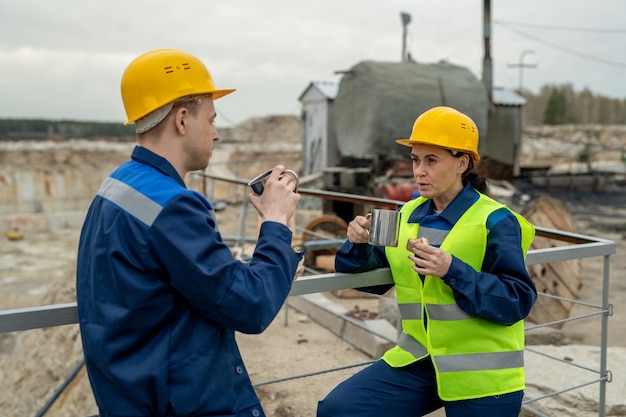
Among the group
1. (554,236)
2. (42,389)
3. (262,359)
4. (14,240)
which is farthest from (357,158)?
(14,240)

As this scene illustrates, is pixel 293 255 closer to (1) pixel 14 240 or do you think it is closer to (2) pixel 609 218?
(2) pixel 609 218

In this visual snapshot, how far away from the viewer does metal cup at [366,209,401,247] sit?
220 cm

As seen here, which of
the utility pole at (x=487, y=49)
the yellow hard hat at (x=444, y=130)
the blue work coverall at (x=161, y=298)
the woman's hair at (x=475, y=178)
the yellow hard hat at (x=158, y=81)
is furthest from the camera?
the utility pole at (x=487, y=49)

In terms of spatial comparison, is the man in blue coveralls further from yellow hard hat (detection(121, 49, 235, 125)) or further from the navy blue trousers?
the navy blue trousers

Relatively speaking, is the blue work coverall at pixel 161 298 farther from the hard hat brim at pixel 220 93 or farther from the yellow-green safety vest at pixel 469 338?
the yellow-green safety vest at pixel 469 338

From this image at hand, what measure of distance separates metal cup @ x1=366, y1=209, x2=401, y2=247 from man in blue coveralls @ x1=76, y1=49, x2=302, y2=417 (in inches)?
24.4

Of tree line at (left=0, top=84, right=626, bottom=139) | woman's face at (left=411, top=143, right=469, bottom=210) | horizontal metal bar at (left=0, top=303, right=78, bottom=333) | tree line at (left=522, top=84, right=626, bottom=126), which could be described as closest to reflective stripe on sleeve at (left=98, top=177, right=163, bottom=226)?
horizontal metal bar at (left=0, top=303, right=78, bottom=333)

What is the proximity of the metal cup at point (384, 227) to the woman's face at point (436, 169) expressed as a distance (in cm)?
22

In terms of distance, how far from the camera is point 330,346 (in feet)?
19.2

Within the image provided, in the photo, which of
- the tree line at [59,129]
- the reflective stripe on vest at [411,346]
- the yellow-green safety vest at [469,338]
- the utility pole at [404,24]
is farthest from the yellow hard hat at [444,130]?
the tree line at [59,129]

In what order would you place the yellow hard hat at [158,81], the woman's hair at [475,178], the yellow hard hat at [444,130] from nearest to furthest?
the yellow hard hat at [158,81] → the yellow hard hat at [444,130] → the woman's hair at [475,178]

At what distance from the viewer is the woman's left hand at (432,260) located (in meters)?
2.05

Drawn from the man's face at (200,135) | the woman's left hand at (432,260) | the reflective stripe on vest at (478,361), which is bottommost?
the reflective stripe on vest at (478,361)

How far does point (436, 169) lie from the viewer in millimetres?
2355
